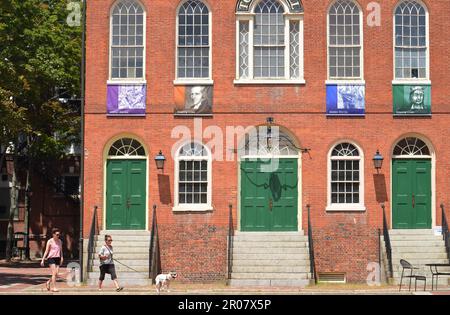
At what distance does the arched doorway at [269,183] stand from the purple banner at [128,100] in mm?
3343

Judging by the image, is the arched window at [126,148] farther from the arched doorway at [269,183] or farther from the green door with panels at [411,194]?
the green door with panels at [411,194]

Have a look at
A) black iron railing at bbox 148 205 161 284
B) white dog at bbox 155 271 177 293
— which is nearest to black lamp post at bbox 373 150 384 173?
black iron railing at bbox 148 205 161 284

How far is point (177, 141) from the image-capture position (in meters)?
25.2

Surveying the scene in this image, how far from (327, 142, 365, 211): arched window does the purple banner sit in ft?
19.2

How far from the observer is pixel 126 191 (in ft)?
83.1

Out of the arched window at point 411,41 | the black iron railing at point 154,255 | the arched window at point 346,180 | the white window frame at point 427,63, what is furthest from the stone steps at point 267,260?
the arched window at point 411,41

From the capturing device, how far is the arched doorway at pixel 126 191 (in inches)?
995

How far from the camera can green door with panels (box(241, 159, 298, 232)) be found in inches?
991

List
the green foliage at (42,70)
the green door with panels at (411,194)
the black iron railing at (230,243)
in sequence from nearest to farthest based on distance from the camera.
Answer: the black iron railing at (230,243)
the green door with panels at (411,194)
the green foliage at (42,70)

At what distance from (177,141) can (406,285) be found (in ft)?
25.4

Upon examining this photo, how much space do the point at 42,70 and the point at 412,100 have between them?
1577cm

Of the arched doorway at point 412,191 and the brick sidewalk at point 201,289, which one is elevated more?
the arched doorway at point 412,191

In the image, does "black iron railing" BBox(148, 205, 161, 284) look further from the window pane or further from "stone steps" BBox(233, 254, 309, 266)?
the window pane

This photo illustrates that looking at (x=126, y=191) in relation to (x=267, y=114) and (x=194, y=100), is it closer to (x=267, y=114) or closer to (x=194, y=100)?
(x=194, y=100)
